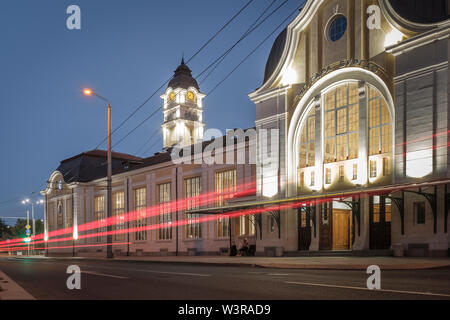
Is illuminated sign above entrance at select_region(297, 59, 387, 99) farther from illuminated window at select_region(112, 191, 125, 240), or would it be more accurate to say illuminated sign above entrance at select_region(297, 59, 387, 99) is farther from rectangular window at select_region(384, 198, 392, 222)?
illuminated window at select_region(112, 191, 125, 240)

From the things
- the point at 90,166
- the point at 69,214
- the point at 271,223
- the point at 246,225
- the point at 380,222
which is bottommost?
the point at 69,214

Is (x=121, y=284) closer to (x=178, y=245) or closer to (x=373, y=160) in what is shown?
(x=373, y=160)

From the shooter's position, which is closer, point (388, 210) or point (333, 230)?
point (388, 210)

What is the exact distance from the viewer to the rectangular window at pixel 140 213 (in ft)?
143

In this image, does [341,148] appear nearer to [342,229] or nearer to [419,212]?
A: [342,229]

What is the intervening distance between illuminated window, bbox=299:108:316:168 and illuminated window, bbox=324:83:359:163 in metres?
0.96

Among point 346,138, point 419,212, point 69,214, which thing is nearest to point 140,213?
point 69,214

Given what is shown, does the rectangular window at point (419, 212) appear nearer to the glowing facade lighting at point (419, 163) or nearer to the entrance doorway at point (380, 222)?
the glowing facade lighting at point (419, 163)

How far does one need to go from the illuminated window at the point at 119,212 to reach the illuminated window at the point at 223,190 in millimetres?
15297

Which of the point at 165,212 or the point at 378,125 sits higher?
the point at 378,125

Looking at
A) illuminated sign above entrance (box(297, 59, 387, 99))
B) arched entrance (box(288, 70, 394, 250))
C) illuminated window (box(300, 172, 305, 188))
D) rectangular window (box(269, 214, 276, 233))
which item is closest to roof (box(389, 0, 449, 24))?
illuminated sign above entrance (box(297, 59, 387, 99))

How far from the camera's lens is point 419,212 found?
69.7 feet

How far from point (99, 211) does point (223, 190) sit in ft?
73.4

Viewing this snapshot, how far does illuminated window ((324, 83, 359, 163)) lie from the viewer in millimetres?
25047
